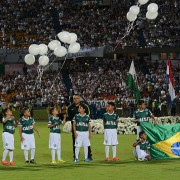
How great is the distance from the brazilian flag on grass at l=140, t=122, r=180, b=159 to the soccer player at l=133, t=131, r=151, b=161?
47cm

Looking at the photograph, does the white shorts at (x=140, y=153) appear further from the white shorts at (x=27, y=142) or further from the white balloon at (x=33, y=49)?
the white balloon at (x=33, y=49)

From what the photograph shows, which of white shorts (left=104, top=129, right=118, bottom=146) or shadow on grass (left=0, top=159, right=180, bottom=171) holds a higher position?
white shorts (left=104, top=129, right=118, bottom=146)

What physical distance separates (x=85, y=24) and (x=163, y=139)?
38.9 meters

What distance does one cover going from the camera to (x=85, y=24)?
58.9 meters

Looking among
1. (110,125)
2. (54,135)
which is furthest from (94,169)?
(110,125)

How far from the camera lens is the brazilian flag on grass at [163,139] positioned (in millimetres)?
20469

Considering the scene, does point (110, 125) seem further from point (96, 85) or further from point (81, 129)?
point (96, 85)

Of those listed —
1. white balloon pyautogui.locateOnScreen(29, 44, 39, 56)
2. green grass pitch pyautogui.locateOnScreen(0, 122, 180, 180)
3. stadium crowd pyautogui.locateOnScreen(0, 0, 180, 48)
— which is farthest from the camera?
A: stadium crowd pyautogui.locateOnScreen(0, 0, 180, 48)

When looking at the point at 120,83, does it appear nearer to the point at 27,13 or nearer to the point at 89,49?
the point at 89,49

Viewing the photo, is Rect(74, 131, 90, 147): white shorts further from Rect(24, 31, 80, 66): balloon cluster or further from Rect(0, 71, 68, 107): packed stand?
Rect(0, 71, 68, 107): packed stand

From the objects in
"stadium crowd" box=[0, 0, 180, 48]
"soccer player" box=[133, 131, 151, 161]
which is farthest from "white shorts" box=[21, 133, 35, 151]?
"stadium crowd" box=[0, 0, 180, 48]

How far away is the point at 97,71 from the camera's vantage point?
183 feet

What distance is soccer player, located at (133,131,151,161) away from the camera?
65.4 feet

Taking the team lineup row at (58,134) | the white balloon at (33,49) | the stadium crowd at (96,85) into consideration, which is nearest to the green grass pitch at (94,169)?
the team lineup row at (58,134)
